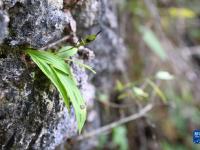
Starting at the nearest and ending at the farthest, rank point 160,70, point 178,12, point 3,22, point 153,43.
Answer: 1. point 3,22
2. point 153,43
3. point 160,70
4. point 178,12

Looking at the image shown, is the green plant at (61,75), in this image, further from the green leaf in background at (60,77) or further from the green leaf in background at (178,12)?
the green leaf in background at (178,12)

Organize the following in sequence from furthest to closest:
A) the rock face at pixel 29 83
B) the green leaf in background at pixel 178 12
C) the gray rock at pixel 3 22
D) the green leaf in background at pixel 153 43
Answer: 1. the green leaf in background at pixel 178 12
2. the green leaf in background at pixel 153 43
3. the rock face at pixel 29 83
4. the gray rock at pixel 3 22

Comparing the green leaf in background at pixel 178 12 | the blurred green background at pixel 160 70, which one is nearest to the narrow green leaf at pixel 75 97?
the blurred green background at pixel 160 70

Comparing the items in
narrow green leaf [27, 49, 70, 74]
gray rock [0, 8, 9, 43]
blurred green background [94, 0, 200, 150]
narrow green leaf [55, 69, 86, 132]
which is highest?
gray rock [0, 8, 9, 43]

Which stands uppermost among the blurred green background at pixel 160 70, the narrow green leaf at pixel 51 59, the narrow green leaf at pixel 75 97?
the narrow green leaf at pixel 51 59

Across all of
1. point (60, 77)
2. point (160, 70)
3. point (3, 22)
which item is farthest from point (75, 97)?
point (160, 70)

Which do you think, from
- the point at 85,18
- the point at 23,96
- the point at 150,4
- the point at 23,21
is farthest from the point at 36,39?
the point at 150,4

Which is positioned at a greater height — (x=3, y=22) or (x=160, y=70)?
(x=3, y=22)

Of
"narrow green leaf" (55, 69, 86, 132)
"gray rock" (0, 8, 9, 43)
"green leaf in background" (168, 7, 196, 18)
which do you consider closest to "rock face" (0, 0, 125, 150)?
"gray rock" (0, 8, 9, 43)

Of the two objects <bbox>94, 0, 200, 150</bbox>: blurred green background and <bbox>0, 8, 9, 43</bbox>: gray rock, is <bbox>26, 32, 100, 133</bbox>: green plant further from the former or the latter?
<bbox>94, 0, 200, 150</bbox>: blurred green background

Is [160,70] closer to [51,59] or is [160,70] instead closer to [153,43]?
[153,43]
